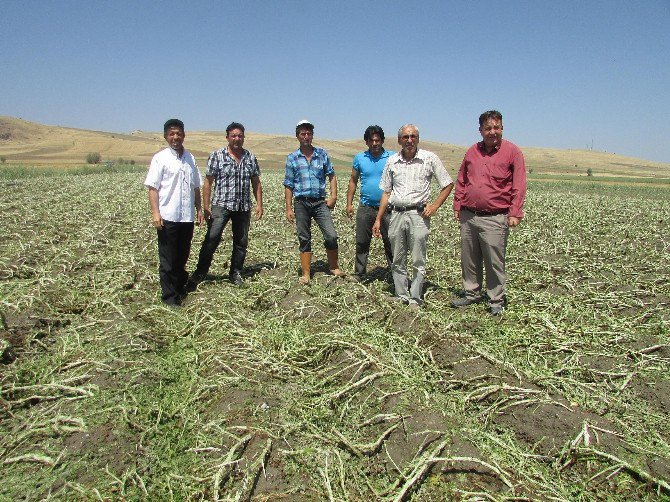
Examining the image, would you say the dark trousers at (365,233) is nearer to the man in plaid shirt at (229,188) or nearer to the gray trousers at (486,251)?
the gray trousers at (486,251)

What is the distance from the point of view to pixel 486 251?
15.7 ft

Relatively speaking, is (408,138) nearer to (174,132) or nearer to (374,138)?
(374,138)

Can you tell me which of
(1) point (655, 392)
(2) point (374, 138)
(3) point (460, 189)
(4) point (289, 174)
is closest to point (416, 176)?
(3) point (460, 189)

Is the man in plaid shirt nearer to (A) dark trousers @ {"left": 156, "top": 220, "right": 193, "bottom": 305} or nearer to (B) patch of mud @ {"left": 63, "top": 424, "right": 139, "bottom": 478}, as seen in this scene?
(A) dark trousers @ {"left": 156, "top": 220, "right": 193, "bottom": 305}

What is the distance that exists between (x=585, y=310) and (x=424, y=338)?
6.32 ft

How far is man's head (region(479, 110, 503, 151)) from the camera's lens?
14.6ft

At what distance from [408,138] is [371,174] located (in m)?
1.03

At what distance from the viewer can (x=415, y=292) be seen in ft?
16.6

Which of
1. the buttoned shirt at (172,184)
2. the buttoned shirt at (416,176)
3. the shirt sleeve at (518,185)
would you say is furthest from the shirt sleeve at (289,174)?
the shirt sleeve at (518,185)

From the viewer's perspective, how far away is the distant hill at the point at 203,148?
63750 millimetres

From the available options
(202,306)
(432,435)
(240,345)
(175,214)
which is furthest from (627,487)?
(175,214)

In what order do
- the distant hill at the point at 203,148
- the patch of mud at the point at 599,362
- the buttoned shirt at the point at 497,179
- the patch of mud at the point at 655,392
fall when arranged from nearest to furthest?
the patch of mud at the point at 655,392, the patch of mud at the point at 599,362, the buttoned shirt at the point at 497,179, the distant hill at the point at 203,148

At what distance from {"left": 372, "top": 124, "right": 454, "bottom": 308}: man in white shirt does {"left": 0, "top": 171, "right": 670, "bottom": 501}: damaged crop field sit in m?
0.65

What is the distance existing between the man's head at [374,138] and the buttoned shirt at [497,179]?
1.23 m
